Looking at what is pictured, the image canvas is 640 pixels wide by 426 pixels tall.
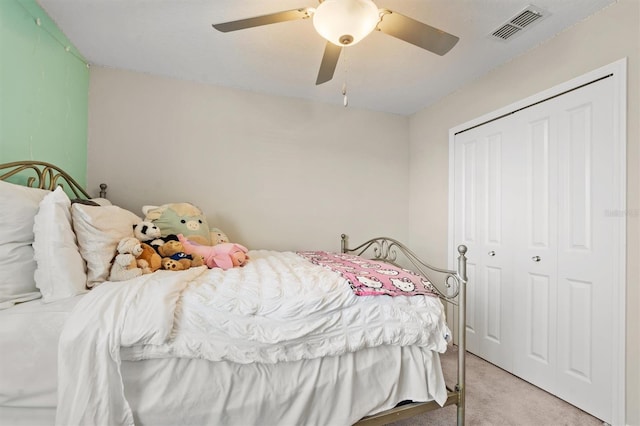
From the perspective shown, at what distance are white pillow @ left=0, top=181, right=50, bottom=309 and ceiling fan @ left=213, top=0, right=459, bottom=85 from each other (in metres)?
1.17

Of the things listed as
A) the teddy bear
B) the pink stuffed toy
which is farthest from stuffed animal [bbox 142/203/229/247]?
the teddy bear

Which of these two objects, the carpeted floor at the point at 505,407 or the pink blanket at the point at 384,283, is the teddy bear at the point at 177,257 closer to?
the pink blanket at the point at 384,283

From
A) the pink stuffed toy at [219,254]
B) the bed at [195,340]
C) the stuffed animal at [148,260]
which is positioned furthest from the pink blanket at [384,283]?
the stuffed animal at [148,260]

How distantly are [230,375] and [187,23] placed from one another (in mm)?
2066

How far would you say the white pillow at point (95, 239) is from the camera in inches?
55.5

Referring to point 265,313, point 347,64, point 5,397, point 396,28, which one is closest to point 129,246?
point 5,397

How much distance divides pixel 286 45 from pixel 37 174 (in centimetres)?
177

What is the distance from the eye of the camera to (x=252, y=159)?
2.86 m

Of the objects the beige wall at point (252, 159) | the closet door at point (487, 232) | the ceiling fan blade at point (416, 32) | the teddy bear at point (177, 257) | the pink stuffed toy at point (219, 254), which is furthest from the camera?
the beige wall at point (252, 159)

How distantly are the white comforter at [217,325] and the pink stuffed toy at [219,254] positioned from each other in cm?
26

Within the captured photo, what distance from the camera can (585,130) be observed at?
5.93ft

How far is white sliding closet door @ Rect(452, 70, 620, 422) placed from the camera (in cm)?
171

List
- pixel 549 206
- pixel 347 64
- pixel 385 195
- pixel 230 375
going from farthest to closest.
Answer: pixel 385 195
pixel 347 64
pixel 549 206
pixel 230 375

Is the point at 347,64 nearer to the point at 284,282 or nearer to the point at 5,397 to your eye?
the point at 284,282
